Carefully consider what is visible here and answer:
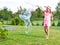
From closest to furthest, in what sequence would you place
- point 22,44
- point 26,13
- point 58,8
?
1. point 22,44
2. point 26,13
3. point 58,8

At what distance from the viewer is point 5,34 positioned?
41.0ft

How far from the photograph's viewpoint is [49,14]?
12688 mm

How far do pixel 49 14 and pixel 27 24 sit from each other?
9.71ft

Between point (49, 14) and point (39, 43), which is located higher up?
point (49, 14)

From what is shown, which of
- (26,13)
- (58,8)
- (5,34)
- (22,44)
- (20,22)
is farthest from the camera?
(58,8)

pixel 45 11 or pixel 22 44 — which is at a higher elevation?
pixel 45 11

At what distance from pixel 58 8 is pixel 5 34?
50717 mm

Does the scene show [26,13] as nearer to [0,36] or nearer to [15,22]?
[0,36]

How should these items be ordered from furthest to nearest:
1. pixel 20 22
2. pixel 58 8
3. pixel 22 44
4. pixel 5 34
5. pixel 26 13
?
pixel 58 8 → pixel 20 22 → pixel 26 13 → pixel 5 34 → pixel 22 44

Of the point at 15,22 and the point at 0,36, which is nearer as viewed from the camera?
the point at 0,36

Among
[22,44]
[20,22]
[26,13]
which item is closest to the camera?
[22,44]

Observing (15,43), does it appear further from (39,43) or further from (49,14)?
(49,14)

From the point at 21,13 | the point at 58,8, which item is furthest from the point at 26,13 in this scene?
the point at 58,8

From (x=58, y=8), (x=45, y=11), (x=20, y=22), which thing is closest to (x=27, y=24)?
(x=45, y=11)
